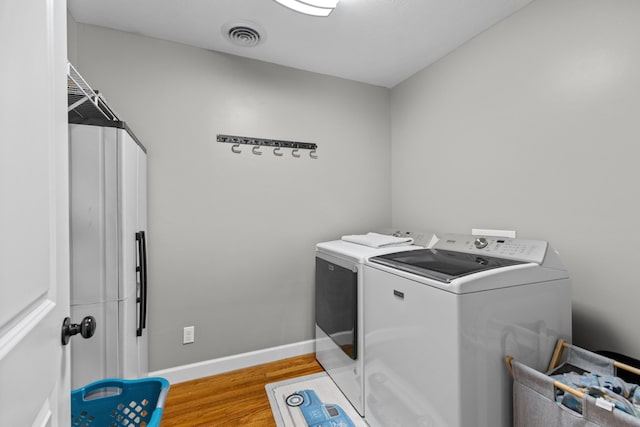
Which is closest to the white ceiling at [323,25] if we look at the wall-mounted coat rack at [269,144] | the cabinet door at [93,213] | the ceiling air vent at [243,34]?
the ceiling air vent at [243,34]

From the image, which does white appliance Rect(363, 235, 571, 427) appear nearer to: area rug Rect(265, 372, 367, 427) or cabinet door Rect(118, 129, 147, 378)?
area rug Rect(265, 372, 367, 427)

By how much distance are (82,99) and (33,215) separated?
116 centimetres

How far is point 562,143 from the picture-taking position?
1585mm

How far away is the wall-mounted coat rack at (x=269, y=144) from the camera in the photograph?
2.31m

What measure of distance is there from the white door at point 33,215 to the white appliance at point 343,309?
55.1 inches

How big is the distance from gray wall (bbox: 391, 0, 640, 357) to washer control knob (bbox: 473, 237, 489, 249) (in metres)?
0.25

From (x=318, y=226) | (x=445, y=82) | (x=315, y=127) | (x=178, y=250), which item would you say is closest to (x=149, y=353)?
(x=178, y=250)

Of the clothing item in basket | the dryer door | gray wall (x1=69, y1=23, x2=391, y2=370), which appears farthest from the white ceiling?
the clothing item in basket

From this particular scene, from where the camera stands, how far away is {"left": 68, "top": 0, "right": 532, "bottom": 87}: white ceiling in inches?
69.7

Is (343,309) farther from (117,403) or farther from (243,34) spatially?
(243,34)

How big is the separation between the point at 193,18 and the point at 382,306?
210 centimetres

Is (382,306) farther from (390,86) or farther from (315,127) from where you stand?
(390,86)

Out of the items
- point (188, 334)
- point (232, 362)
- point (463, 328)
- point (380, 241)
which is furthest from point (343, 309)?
point (188, 334)

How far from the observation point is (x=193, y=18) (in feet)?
6.21
